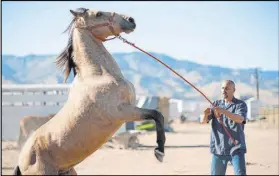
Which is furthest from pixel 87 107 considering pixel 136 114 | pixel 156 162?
pixel 156 162

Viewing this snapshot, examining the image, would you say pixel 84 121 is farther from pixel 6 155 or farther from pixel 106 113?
pixel 6 155

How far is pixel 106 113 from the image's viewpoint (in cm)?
542

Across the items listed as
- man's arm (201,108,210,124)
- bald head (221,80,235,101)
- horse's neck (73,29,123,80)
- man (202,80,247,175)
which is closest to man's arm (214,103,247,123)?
man (202,80,247,175)

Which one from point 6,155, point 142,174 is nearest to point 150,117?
point 142,174

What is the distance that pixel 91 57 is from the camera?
5.84 m

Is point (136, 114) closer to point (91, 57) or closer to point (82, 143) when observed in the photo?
point (82, 143)

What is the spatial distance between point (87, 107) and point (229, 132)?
261 cm

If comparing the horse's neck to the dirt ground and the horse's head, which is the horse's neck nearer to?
the horse's head

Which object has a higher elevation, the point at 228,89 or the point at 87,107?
the point at 228,89

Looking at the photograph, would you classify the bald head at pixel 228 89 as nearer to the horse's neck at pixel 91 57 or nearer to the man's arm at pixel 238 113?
the man's arm at pixel 238 113

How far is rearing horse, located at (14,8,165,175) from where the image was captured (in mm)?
5453

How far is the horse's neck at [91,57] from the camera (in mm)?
5738

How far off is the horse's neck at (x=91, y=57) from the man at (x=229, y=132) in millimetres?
1917

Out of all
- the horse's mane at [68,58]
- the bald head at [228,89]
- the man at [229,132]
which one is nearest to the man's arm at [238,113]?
the man at [229,132]
